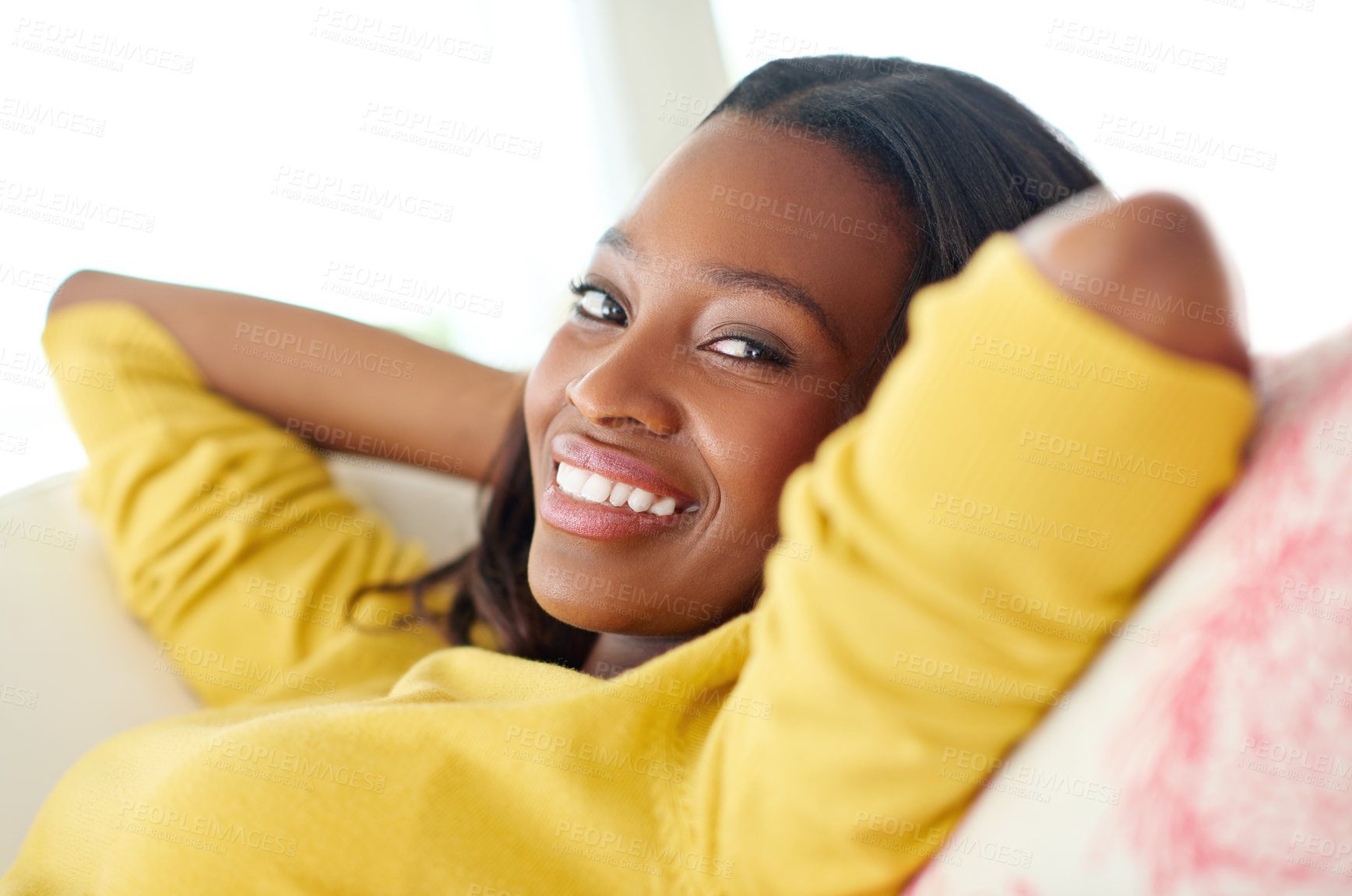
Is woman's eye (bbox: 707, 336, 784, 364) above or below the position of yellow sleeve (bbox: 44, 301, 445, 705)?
above

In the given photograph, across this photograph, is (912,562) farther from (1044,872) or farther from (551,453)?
(551,453)

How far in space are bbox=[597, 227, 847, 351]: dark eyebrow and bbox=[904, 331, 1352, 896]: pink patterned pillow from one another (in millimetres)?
391

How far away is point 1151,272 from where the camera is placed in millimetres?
460

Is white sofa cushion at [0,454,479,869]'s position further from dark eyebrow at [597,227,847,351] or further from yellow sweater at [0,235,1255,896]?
dark eyebrow at [597,227,847,351]

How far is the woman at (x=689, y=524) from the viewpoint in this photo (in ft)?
1.64

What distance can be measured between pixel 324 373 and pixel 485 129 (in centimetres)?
126

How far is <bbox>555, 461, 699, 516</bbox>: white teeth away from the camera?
93 cm

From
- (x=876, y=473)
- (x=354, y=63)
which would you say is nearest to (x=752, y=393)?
(x=876, y=473)

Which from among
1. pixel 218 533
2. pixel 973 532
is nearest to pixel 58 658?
pixel 218 533

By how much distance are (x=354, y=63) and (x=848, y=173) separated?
1.56m

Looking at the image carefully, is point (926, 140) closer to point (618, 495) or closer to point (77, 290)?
point (618, 495)

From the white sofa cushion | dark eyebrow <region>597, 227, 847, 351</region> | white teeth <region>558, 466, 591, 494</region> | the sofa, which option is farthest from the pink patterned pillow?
the white sofa cushion

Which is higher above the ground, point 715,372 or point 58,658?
point 715,372

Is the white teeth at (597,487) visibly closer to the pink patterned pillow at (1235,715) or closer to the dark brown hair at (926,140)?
the dark brown hair at (926,140)
